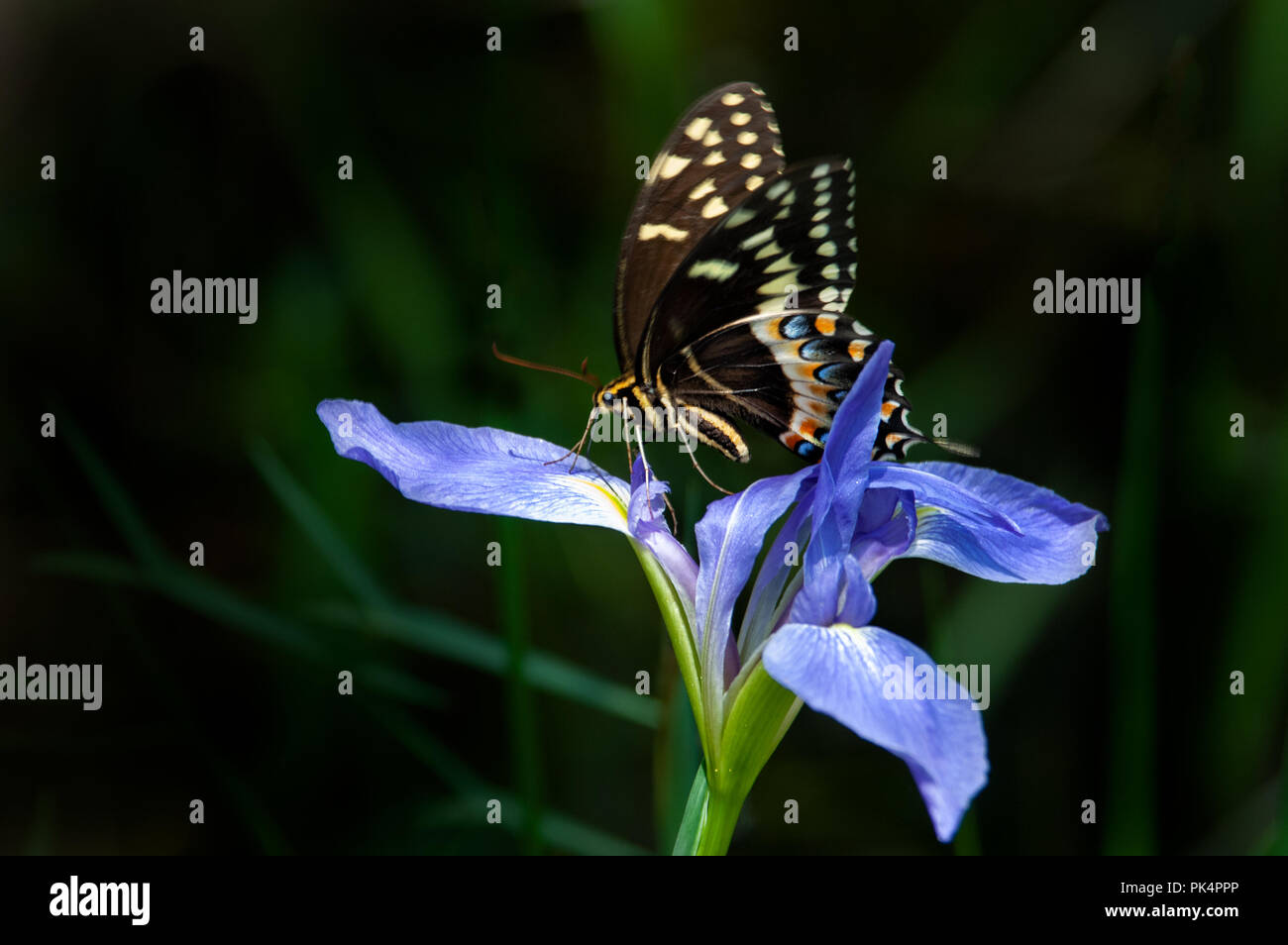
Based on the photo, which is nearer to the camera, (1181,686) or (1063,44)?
(1181,686)

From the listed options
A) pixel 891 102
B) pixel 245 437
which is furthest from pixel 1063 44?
pixel 245 437

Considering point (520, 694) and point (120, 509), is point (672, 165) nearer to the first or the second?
point (520, 694)

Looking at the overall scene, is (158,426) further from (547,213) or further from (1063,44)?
(1063,44)

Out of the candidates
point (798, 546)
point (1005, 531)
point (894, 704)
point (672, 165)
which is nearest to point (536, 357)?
point (672, 165)

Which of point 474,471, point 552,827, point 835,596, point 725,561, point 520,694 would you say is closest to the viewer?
point 835,596

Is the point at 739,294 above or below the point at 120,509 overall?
above

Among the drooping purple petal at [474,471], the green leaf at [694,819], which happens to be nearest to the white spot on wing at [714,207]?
the drooping purple petal at [474,471]
